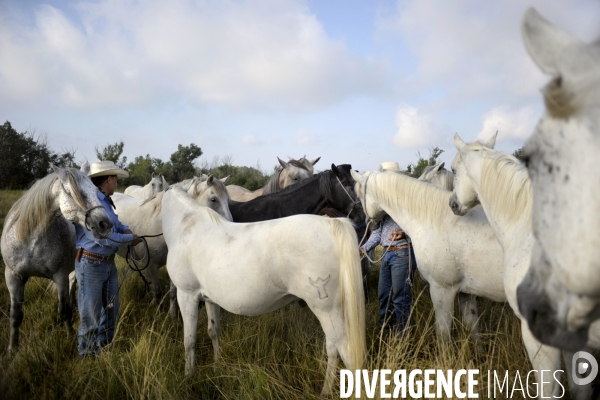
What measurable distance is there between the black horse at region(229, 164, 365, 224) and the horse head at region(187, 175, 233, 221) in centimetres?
43

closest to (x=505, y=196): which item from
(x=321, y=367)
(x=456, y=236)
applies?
(x=456, y=236)

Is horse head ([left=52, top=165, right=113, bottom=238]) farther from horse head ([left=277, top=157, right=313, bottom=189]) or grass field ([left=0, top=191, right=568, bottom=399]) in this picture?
horse head ([left=277, top=157, right=313, bottom=189])

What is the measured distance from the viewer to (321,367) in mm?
3248

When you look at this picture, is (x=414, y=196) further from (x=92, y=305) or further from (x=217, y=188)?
(x=92, y=305)

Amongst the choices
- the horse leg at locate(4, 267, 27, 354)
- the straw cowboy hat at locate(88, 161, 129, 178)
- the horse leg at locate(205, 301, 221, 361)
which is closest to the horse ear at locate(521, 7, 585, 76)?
the horse leg at locate(205, 301, 221, 361)

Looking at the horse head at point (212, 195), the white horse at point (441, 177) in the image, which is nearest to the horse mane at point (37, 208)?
the horse head at point (212, 195)

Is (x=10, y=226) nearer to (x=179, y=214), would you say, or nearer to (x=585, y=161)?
(x=179, y=214)

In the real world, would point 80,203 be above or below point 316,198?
below

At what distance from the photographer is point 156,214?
223 inches

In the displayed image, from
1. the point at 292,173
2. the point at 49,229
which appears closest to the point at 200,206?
the point at 49,229

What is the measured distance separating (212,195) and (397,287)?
256cm

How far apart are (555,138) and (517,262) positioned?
5.31 ft

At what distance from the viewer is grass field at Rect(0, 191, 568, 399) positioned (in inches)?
113

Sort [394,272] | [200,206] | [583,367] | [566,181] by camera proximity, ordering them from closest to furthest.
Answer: [566,181]
[583,367]
[200,206]
[394,272]
